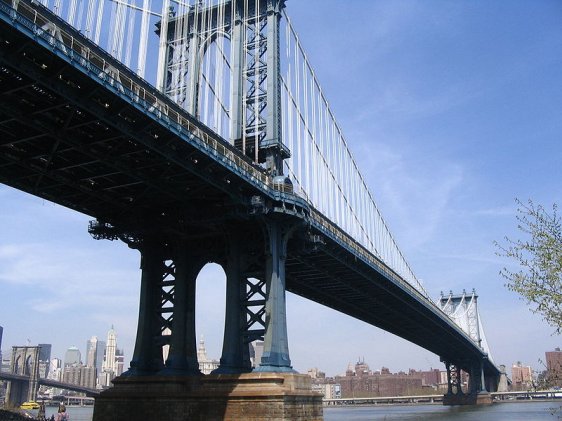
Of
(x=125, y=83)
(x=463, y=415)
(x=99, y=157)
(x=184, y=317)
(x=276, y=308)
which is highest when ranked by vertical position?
(x=125, y=83)

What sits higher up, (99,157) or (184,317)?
(99,157)

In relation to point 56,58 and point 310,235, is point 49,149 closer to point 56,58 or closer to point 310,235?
point 56,58

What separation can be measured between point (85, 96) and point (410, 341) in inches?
4051

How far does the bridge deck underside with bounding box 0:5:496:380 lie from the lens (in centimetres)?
2841

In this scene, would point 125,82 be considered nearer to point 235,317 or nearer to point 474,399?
point 235,317

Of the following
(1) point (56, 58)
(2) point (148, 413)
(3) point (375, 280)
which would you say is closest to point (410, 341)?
(3) point (375, 280)

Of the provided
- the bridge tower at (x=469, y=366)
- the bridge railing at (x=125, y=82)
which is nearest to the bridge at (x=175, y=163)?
the bridge railing at (x=125, y=82)

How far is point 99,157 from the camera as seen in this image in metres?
35.6

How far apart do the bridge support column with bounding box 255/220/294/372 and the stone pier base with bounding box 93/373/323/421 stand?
1.34 metres

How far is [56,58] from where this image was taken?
88.2 feet

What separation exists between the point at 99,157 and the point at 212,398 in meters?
17.0

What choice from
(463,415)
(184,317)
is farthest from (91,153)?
(463,415)

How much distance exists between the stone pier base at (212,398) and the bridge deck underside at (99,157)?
10.8 metres

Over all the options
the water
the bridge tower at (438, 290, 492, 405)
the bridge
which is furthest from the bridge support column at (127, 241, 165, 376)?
the bridge tower at (438, 290, 492, 405)
